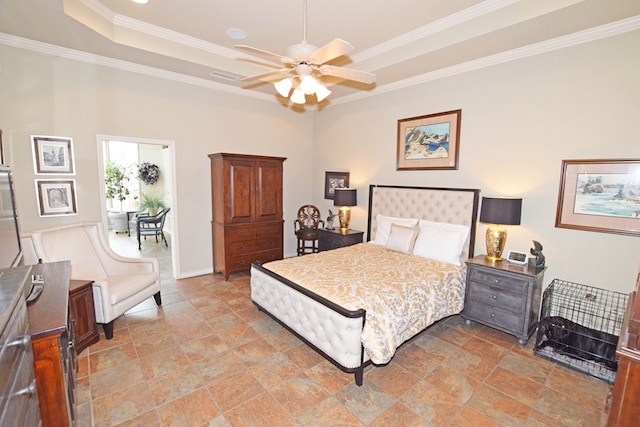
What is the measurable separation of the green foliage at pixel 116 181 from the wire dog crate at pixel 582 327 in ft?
31.3

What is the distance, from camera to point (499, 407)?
7.16 ft

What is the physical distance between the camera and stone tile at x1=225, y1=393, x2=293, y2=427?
2.03 m

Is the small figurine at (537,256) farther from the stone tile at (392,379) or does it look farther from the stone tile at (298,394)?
the stone tile at (298,394)

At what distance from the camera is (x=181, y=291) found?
423 centimetres

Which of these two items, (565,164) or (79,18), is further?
(565,164)

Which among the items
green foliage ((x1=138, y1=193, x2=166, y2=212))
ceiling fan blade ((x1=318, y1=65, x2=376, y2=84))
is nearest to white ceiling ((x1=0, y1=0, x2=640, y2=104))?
ceiling fan blade ((x1=318, y1=65, x2=376, y2=84))

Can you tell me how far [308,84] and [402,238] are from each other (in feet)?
7.60

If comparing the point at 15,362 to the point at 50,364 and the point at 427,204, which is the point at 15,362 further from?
the point at 427,204

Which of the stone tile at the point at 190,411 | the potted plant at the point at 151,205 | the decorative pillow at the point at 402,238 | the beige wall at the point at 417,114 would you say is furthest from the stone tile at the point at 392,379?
the potted plant at the point at 151,205

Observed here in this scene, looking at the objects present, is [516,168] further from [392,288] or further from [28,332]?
[28,332]

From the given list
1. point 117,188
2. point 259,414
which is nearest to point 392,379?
point 259,414

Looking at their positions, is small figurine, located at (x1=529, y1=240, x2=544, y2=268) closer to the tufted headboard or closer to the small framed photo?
the small framed photo

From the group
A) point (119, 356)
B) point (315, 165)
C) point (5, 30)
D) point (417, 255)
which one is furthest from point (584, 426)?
point (5, 30)

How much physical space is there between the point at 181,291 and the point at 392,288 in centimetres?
308
